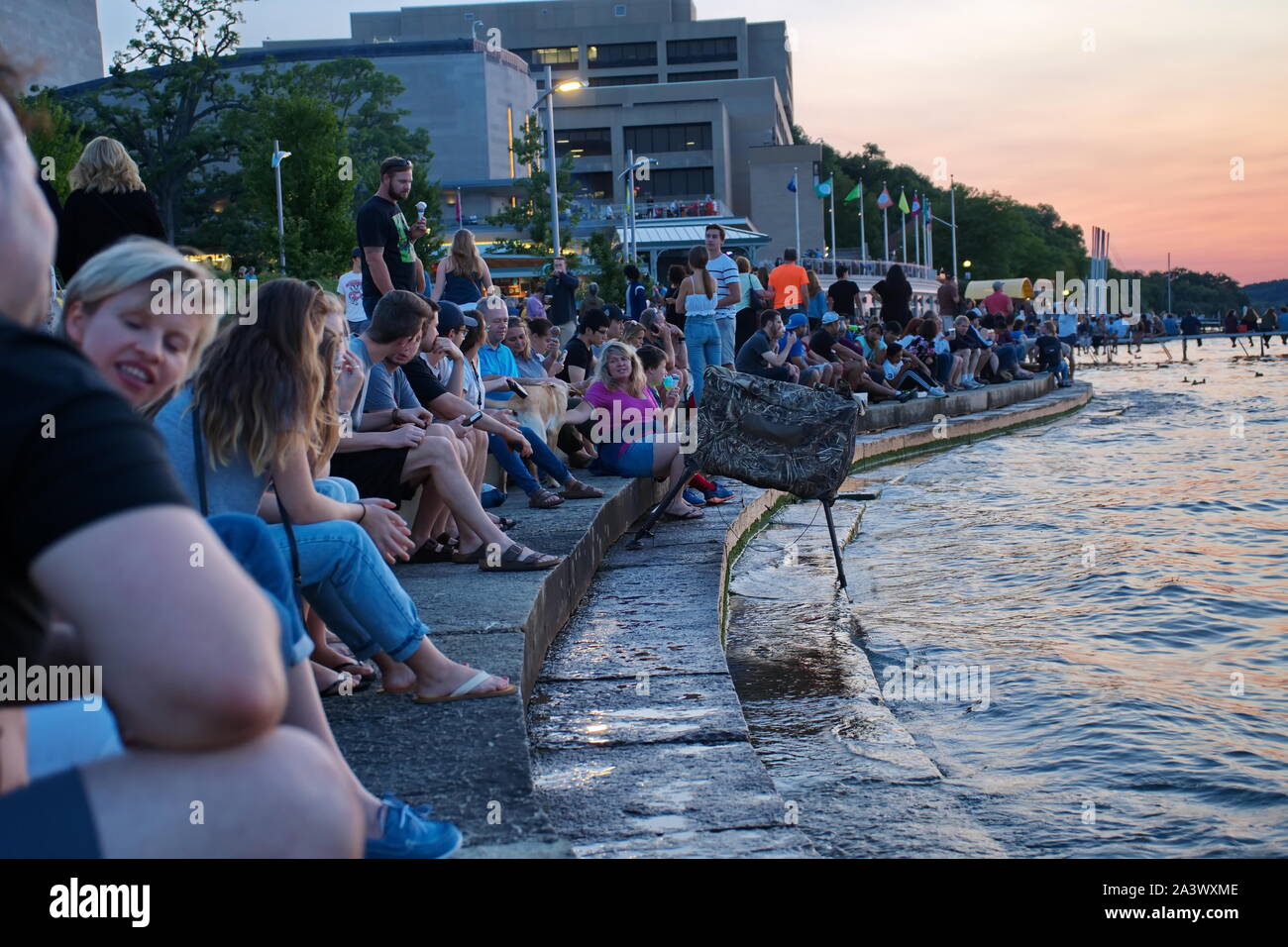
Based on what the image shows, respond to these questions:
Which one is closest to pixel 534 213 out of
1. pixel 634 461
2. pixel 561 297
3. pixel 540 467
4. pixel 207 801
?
pixel 561 297

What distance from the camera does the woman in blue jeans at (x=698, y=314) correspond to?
41.0 feet

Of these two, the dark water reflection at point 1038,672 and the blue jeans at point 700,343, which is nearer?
the dark water reflection at point 1038,672

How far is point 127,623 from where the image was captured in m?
1.30

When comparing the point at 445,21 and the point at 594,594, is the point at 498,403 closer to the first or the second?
the point at 594,594

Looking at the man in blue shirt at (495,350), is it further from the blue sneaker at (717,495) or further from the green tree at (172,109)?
the green tree at (172,109)

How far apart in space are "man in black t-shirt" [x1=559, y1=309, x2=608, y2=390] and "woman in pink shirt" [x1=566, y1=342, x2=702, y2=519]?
5.49 feet

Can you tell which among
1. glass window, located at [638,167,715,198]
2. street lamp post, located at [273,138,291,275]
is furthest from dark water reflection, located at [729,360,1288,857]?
glass window, located at [638,167,715,198]

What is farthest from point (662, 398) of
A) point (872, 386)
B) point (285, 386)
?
point (872, 386)

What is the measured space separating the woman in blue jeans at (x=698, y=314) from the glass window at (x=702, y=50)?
10532 centimetres

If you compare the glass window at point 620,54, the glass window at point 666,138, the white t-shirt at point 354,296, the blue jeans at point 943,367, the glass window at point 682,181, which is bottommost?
the blue jeans at point 943,367

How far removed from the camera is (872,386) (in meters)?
18.2

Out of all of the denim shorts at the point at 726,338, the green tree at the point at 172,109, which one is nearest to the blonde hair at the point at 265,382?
the denim shorts at the point at 726,338

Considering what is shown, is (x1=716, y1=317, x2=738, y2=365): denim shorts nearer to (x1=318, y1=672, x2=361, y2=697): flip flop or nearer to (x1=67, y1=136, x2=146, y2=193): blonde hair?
(x1=67, y1=136, x2=146, y2=193): blonde hair
